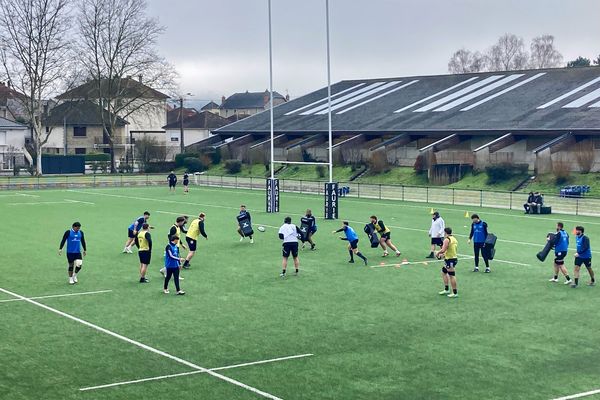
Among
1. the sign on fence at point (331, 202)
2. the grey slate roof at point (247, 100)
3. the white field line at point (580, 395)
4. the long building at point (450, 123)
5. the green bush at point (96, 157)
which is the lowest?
the white field line at point (580, 395)

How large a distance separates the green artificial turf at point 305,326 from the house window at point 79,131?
3217 inches

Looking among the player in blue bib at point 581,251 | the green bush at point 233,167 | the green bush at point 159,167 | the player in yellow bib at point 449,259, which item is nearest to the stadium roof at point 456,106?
the green bush at point 233,167

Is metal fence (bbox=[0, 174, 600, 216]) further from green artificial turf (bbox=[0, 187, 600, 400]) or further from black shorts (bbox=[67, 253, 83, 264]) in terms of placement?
black shorts (bbox=[67, 253, 83, 264])

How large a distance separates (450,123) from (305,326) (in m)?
52.2

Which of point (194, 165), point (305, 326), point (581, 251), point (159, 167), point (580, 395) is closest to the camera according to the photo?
point (580, 395)

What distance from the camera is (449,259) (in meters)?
24.3

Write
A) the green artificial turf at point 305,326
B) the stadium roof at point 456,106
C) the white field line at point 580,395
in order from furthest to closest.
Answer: the stadium roof at point 456,106
the green artificial turf at point 305,326
the white field line at point 580,395

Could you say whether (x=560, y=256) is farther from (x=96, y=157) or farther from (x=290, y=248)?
(x=96, y=157)

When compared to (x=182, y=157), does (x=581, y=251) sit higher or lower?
lower

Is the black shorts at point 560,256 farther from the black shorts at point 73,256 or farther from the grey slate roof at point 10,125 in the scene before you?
the grey slate roof at point 10,125

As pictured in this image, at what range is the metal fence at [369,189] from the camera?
50781 millimetres

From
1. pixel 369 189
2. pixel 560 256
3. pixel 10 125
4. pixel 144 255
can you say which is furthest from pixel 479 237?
pixel 10 125

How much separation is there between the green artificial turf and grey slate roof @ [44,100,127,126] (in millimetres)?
80365

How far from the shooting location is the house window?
382 ft
